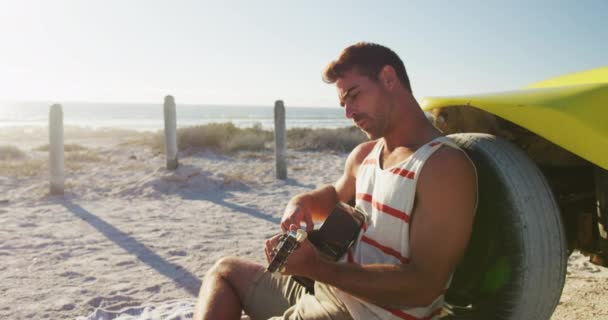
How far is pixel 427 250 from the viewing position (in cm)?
181

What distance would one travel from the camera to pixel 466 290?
7.52 ft

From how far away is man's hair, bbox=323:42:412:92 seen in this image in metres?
2.21

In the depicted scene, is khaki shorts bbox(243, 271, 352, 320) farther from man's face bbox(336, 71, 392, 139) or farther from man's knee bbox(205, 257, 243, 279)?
man's face bbox(336, 71, 392, 139)

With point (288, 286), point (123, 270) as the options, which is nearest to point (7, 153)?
point (123, 270)

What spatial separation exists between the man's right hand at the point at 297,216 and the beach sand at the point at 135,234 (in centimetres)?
172

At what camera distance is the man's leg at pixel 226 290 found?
2.46 m

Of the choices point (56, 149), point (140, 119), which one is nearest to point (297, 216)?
point (56, 149)

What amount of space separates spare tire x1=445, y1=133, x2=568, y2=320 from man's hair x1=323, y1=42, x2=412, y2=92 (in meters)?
0.49

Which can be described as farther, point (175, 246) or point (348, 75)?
point (175, 246)

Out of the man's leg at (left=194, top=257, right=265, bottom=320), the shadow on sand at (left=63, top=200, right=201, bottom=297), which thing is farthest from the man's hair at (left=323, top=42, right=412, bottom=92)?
the shadow on sand at (left=63, top=200, right=201, bottom=297)

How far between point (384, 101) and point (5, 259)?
14.5 feet

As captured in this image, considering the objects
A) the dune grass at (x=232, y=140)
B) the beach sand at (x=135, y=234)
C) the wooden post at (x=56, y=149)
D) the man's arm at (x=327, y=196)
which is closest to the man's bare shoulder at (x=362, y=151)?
the man's arm at (x=327, y=196)

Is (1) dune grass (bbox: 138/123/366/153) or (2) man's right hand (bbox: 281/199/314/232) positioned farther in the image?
(1) dune grass (bbox: 138/123/366/153)

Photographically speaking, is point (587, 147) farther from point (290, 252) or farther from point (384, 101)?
point (290, 252)
